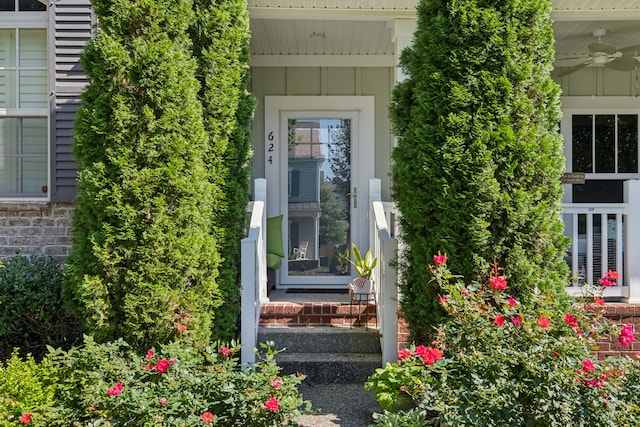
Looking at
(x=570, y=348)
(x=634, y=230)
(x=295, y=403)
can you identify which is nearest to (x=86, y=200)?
(x=295, y=403)

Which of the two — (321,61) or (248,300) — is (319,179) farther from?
(248,300)

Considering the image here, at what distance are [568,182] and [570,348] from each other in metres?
4.15

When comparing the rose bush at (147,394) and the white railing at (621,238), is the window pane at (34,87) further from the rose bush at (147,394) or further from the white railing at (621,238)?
the white railing at (621,238)

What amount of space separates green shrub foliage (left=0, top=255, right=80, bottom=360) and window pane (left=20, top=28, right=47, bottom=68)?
1.81 m

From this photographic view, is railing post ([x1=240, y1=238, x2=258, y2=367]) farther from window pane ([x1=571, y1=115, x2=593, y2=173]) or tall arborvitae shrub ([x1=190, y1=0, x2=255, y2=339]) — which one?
window pane ([x1=571, y1=115, x2=593, y2=173])

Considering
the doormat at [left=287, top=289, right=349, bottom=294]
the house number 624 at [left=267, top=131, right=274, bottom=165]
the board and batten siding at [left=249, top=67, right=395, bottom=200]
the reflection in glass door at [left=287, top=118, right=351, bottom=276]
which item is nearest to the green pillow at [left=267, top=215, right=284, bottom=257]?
the reflection in glass door at [left=287, top=118, right=351, bottom=276]

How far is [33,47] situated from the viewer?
5.00m

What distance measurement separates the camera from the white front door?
6.18 m

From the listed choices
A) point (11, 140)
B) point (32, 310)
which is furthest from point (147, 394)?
point (11, 140)

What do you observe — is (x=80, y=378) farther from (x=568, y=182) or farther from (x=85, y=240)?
(x=568, y=182)

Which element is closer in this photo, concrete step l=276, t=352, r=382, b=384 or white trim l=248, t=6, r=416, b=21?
concrete step l=276, t=352, r=382, b=384

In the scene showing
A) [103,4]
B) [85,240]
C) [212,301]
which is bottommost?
[212,301]

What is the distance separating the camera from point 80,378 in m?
3.14

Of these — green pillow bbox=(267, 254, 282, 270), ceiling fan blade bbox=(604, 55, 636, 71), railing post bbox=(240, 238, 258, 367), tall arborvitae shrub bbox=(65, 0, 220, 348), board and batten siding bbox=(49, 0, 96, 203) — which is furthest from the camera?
green pillow bbox=(267, 254, 282, 270)
